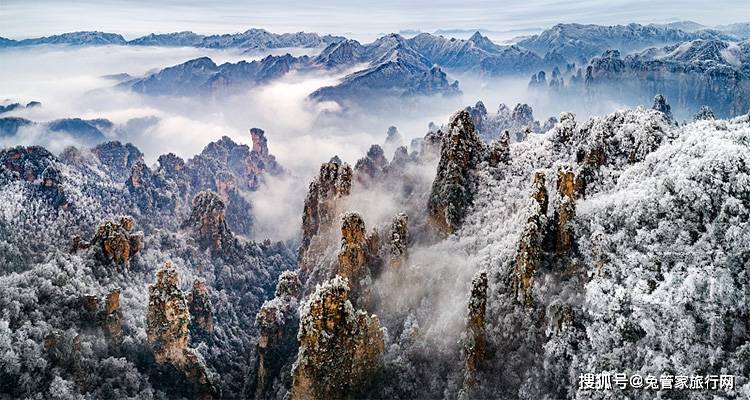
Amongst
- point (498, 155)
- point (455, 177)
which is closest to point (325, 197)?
point (455, 177)

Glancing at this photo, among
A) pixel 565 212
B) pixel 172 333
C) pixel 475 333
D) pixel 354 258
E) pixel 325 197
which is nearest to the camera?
pixel 475 333

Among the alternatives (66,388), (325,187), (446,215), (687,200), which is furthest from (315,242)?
(687,200)

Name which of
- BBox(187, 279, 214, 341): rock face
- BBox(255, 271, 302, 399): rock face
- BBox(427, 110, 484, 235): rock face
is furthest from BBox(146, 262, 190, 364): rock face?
BBox(427, 110, 484, 235): rock face

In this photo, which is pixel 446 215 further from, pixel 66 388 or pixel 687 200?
pixel 66 388

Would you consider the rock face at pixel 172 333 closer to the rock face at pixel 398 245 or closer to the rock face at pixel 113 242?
Answer: the rock face at pixel 113 242

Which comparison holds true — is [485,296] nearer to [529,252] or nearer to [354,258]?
[529,252]

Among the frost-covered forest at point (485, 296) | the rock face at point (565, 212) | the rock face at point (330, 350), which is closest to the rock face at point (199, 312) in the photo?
the frost-covered forest at point (485, 296)
